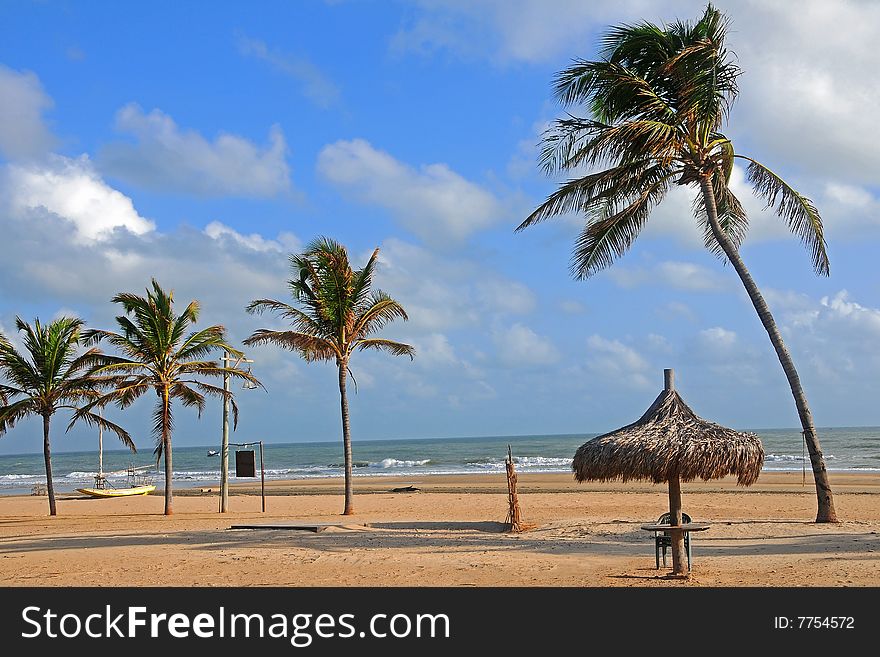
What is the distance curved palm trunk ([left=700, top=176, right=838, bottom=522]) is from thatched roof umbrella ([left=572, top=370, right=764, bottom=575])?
4006 millimetres

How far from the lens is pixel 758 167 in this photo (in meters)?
15.7

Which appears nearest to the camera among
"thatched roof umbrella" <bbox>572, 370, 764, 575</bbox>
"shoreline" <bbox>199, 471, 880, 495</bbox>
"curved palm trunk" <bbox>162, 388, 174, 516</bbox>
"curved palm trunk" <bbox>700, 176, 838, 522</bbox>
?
"thatched roof umbrella" <bbox>572, 370, 764, 575</bbox>

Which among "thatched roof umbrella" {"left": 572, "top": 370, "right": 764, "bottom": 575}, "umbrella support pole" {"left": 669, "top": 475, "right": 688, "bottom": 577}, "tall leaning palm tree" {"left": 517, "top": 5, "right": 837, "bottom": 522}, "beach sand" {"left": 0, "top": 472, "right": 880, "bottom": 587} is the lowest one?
"beach sand" {"left": 0, "top": 472, "right": 880, "bottom": 587}

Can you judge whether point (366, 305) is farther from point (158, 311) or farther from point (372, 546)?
point (372, 546)

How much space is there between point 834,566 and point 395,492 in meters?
23.1

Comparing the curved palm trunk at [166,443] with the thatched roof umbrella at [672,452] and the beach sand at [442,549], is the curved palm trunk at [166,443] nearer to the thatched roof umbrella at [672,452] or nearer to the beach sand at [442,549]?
the beach sand at [442,549]

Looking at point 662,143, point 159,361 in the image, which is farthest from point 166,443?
point 662,143

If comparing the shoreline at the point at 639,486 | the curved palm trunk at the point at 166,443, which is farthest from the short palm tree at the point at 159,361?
the shoreline at the point at 639,486

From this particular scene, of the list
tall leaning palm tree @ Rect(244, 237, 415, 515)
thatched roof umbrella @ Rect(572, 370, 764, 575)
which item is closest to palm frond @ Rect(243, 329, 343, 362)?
tall leaning palm tree @ Rect(244, 237, 415, 515)

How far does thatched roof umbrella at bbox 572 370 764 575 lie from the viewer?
10.5 m

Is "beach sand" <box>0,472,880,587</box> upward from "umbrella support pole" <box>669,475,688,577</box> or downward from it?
downward

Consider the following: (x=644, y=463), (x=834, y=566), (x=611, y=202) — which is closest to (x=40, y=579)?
(x=644, y=463)

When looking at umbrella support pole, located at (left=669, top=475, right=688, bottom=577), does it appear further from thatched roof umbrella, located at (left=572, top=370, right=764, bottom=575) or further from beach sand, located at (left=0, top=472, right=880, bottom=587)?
beach sand, located at (left=0, top=472, right=880, bottom=587)

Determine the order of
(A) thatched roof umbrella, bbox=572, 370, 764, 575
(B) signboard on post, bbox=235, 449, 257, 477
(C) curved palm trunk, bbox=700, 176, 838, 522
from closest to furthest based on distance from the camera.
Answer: (A) thatched roof umbrella, bbox=572, 370, 764, 575, (C) curved palm trunk, bbox=700, 176, 838, 522, (B) signboard on post, bbox=235, 449, 257, 477
